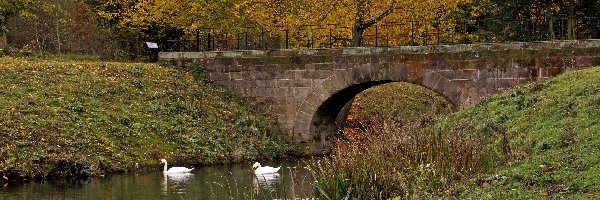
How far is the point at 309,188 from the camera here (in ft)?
56.1

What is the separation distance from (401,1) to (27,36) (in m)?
19.3

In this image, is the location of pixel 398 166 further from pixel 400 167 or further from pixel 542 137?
pixel 542 137

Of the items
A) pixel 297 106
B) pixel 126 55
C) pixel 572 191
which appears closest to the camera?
pixel 572 191

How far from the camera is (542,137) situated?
13.9m

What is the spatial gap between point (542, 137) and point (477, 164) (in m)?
2.35

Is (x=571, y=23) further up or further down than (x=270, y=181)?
further up

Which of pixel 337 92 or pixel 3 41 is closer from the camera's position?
pixel 337 92

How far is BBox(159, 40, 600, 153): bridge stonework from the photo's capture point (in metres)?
25.0

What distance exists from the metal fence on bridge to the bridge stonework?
172 centimetres

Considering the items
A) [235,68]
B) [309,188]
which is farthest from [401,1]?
[309,188]

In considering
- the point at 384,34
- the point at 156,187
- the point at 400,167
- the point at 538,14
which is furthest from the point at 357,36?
the point at 400,167

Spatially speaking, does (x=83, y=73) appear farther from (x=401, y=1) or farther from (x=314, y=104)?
(x=401, y=1)

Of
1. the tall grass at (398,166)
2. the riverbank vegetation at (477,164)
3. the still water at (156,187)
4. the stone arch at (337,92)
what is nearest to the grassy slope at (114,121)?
the still water at (156,187)

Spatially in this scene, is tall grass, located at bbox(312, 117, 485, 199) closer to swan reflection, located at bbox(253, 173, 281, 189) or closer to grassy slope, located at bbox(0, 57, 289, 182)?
swan reflection, located at bbox(253, 173, 281, 189)
